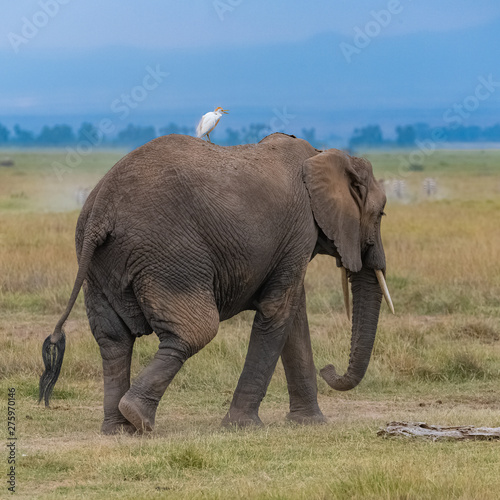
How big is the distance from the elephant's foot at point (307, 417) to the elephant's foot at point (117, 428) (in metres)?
1.36

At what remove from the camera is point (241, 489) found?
20.4 feet

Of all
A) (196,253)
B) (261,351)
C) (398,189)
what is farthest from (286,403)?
(398,189)

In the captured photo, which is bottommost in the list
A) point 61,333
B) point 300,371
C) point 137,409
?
point 137,409

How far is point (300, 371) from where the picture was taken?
9.26m

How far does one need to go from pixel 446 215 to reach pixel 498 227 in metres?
6.42

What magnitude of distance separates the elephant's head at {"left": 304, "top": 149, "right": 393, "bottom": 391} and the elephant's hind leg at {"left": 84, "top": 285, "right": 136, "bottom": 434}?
1.75 metres

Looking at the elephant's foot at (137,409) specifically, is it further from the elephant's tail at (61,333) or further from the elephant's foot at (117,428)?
the elephant's tail at (61,333)

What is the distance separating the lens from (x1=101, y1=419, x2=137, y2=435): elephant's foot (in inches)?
325

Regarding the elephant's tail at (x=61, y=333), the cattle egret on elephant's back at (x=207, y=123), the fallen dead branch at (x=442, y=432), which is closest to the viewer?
the fallen dead branch at (x=442, y=432)

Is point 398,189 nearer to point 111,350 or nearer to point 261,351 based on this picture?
point 261,351

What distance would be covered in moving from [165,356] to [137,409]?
1.35 feet

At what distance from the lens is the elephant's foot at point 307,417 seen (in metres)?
8.98

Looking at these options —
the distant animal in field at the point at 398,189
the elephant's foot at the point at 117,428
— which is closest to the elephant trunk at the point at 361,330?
the elephant's foot at the point at 117,428

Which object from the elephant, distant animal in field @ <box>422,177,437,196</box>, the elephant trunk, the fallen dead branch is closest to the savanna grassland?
the fallen dead branch
